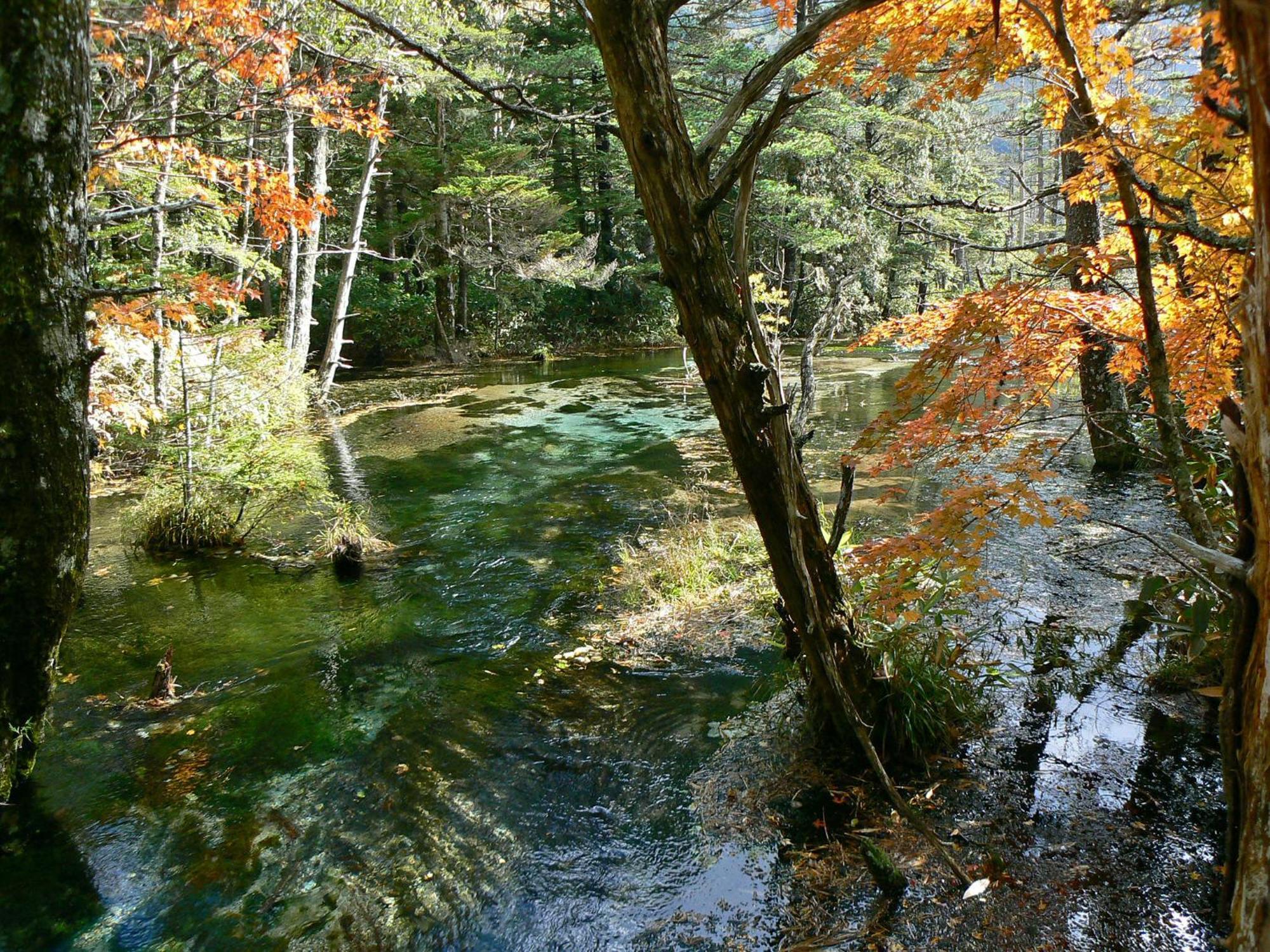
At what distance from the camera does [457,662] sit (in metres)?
5.14

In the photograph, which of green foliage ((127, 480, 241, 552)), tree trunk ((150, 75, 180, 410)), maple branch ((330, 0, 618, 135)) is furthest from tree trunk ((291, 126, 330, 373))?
maple branch ((330, 0, 618, 135))

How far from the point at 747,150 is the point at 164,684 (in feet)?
15.7

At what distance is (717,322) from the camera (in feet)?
9.41

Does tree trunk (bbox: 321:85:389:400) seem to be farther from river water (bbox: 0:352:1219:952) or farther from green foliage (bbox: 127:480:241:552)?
river water (bbox: 0:352:1219:952)

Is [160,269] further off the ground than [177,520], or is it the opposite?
[160,269]

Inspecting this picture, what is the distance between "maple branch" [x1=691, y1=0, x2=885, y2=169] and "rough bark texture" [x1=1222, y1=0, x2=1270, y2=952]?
158cm

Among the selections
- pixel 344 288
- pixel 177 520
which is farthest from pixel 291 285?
pixel 177 520

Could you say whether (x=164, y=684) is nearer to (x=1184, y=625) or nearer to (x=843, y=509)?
(x=843, y=509)

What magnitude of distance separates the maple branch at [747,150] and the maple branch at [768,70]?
7 centimetres

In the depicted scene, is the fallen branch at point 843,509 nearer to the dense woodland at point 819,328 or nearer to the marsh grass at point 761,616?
the dense woodland at point 819,328

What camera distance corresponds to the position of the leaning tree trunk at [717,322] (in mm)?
2676

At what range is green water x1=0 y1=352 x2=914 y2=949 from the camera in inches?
119

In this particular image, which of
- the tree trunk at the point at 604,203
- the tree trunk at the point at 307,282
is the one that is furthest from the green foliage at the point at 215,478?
the tree trunk at the point at 604,203

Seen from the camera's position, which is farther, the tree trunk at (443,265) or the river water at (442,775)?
the tree trunk at (443,265)
